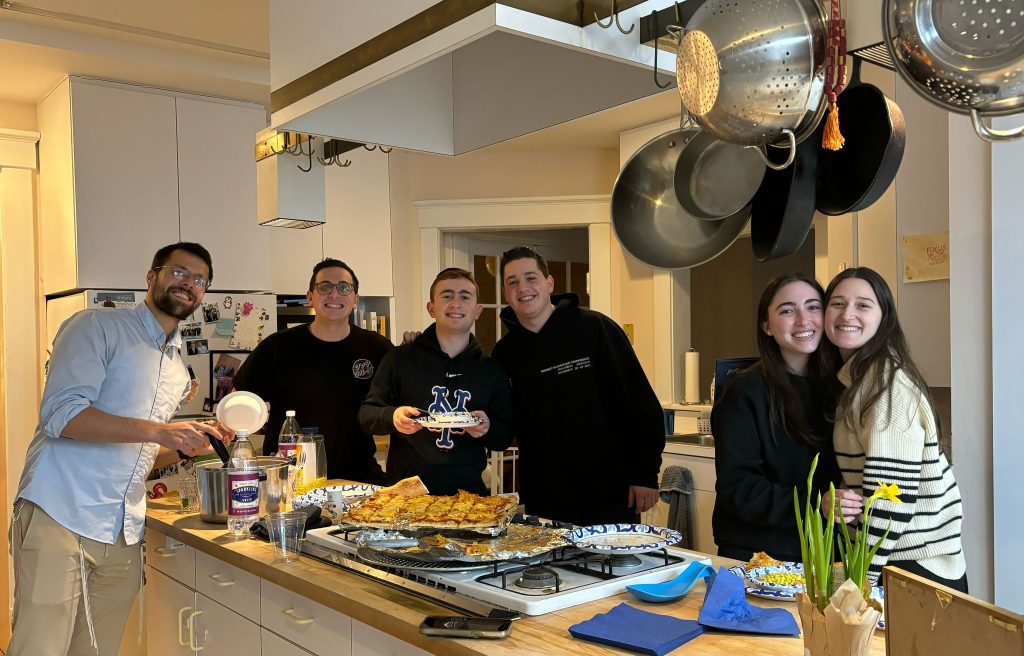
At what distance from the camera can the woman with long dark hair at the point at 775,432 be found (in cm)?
221

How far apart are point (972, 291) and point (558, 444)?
4.42ft

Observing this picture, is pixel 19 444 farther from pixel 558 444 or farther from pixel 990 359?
pixel 990 359

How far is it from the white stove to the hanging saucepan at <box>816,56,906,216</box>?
33.7 inches

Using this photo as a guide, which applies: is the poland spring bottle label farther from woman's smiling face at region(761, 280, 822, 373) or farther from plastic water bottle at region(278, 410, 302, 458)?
woman's smiling face at region(761, 280, 822, 373)

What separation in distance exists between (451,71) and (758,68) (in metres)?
1.30

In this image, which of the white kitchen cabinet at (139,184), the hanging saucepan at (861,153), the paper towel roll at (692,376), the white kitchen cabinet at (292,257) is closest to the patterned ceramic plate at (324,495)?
the hanging saucepan at (861,153)

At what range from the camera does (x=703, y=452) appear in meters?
4.24

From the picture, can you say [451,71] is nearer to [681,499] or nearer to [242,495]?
[242,495]

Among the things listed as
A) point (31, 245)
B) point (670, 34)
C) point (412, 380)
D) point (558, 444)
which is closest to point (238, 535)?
point (412, 380)

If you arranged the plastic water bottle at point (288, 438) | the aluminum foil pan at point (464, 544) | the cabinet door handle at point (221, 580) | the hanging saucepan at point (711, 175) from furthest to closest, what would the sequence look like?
1. the plastic water bottle at point (288, 438)
2. the cabinet door handle at point (221, 580)
3. the aluminum foil pan at point (464, 544)
4. the hanging saucepan at point (711, 175)

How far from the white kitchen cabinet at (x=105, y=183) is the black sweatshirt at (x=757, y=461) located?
3.20 m

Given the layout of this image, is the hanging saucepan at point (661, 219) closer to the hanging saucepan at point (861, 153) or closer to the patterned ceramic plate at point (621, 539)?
the hanging saucepan at point (861, 153)

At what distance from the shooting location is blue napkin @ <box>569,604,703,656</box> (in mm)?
1444

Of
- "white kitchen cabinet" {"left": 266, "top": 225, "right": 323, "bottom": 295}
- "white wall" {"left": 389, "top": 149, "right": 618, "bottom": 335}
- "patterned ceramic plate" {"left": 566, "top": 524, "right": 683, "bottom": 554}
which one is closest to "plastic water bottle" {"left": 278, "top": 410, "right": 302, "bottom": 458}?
"patterned ceramic plate" {"left": 566, "top": 524, "right": 683, "bottom": 554}
